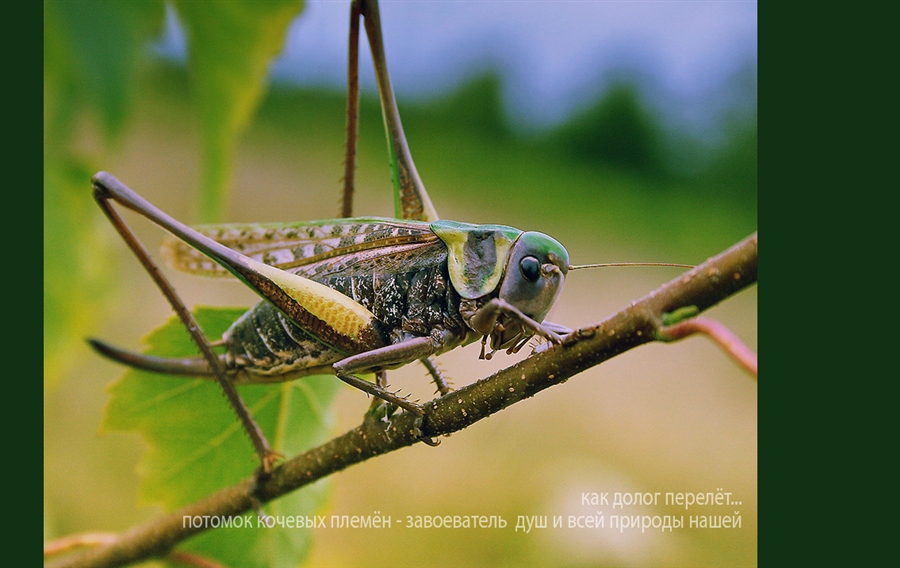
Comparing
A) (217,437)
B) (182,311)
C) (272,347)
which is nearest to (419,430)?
(272,347)

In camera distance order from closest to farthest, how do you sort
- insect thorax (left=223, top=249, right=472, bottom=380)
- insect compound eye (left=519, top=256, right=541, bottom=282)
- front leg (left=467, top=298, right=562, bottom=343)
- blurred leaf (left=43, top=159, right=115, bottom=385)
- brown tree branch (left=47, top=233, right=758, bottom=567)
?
brown tree branch (left=47, top=233, right=758, bottom=567) < front leg (left=467, top=298, right=562, bottom=343) < insect compound eye (left=519, top=256, right=541, bottom=282) < insect thorax (left=223, top=249, right=472, bottom=380) < blurred leaf (left=43, top=159, right=115, bottom=385)

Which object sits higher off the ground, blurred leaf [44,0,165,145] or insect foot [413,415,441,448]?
blurred leaf [44,0,165,145]

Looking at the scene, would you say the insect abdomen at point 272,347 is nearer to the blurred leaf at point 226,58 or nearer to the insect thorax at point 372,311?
the insect thorax at point 372,311

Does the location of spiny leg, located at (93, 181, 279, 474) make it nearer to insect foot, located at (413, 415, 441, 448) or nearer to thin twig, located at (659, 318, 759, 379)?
insect foot, located at (413, 415, 441, 448)

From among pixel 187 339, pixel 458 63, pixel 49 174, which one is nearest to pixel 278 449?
pixel 187 339

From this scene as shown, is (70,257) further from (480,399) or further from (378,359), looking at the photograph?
(480,399)

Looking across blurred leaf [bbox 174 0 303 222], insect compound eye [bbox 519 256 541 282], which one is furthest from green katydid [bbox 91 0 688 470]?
blurred leaf [bbox 174 0 303 222]

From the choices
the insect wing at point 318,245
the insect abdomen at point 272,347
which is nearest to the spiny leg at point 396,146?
the insect wing at point 318,245
